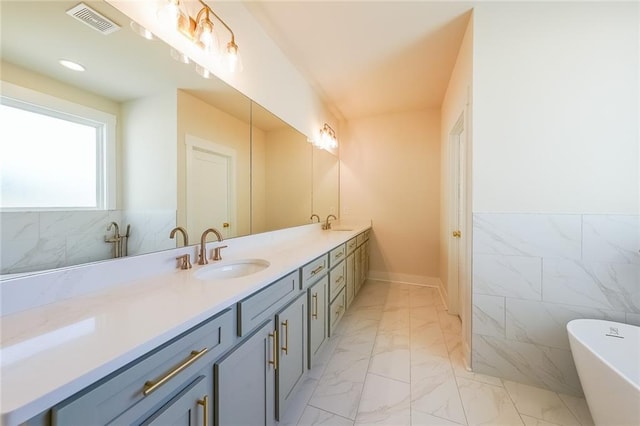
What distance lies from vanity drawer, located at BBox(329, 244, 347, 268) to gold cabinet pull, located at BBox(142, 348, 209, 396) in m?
1.21

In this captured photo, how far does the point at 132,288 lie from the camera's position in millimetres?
961

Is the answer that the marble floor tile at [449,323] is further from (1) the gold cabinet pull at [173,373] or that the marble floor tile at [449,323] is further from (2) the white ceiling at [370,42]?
(2) the white ceiling at [370,42]

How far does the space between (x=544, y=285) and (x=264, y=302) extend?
176 cm

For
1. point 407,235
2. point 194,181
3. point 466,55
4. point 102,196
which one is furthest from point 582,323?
point 102,196

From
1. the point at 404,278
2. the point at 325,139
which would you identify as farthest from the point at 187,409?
the point at 404,278

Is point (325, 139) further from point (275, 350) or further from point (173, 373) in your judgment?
point (173, 373)

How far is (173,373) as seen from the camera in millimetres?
660

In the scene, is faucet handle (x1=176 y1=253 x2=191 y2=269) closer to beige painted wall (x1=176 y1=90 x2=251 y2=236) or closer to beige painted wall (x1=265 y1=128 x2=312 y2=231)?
beige painted wall (x1=176 y1=90 x2=251 y2=236)

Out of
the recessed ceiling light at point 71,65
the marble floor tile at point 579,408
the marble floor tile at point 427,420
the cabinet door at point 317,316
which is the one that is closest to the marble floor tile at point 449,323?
the marble floor tile at point 579,408

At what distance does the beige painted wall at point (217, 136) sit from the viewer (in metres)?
1.28

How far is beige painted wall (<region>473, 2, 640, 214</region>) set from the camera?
55.0 inches

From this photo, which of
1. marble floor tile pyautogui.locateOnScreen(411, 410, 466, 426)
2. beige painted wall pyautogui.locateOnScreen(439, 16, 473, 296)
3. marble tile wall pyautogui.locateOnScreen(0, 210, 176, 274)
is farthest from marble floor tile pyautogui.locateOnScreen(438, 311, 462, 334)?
marble tile wall pyautogui.locateOnScreen(0, 210, 176, 274)

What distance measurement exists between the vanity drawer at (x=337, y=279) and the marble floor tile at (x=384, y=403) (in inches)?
24.1

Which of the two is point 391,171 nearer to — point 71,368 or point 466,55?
point 466,55
